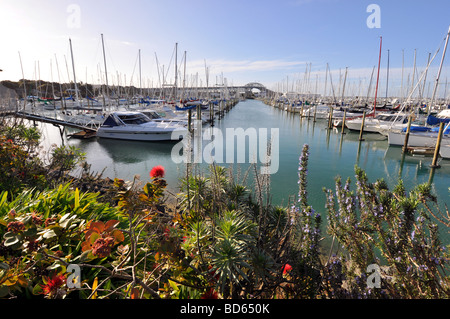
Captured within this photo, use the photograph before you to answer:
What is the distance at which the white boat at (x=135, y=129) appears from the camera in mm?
22250

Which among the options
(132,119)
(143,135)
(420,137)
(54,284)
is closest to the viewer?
(54,284)

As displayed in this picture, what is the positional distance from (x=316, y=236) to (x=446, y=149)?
20.9 meters

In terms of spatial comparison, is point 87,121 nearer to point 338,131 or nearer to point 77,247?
point 77,247

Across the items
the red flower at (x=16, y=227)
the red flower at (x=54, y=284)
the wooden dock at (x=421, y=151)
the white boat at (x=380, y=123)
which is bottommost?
the wooden dock at (x=421, y=151)

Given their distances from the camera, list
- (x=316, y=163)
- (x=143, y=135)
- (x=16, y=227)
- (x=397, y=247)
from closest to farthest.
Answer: (x=16, y=227), (x=397, y=247), (x=316, y=163), (x=143, y=135)

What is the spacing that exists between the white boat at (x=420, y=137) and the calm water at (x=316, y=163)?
892 mm

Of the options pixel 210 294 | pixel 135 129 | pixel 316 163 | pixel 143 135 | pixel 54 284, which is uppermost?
pixel 54 284

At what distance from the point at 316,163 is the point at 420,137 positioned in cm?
1067

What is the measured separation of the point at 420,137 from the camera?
20.5 metres

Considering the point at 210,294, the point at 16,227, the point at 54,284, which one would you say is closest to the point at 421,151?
the point at 210,294

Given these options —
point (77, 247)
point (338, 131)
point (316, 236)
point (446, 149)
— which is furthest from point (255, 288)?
point (338, 131)

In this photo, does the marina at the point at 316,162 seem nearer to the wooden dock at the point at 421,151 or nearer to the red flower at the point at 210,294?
the wooden dock at the point at 421,151

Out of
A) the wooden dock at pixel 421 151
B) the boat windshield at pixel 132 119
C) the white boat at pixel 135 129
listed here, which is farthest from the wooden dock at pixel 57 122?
the wooden dock at pixel 421 151

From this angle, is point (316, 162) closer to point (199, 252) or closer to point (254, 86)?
point (199, 252)
